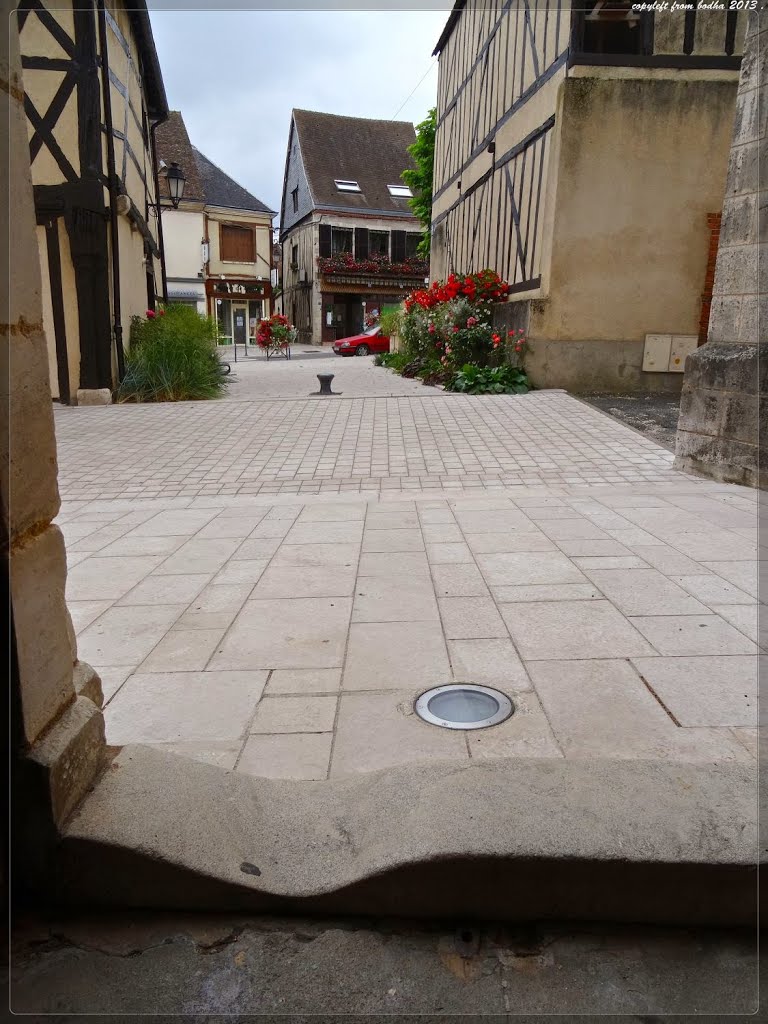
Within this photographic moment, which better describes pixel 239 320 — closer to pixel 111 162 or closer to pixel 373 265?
pixel 373 265

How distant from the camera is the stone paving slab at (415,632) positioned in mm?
2215

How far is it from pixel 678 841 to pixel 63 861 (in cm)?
138

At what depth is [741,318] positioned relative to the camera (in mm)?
5242

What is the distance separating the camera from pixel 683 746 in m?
2.11

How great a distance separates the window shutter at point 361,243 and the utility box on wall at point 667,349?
2384 centimetres

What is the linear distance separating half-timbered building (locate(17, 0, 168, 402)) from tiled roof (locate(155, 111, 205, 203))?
56.6 ft

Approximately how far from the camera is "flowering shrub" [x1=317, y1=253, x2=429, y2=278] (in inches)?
1218

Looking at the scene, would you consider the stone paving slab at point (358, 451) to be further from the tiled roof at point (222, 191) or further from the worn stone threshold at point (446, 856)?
the tiled roof at point (222, 191)

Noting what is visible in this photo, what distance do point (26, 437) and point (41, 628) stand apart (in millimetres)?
432

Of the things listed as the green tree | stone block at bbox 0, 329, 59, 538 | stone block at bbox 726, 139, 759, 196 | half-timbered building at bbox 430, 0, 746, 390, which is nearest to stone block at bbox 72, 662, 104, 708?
stone block at bbox 0, 329, 59, 538

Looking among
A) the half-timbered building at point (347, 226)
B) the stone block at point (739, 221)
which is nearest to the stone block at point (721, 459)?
A: the stone block at point (739, 221)

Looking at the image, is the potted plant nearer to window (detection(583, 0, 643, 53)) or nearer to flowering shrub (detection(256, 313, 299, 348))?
flowering shrub (detection(256, 313, 299, 348))

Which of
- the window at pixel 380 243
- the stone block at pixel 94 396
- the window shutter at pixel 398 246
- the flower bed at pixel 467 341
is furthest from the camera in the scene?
the window shutter at pixel 398 246

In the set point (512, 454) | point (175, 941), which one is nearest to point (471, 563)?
point (175, 941)
